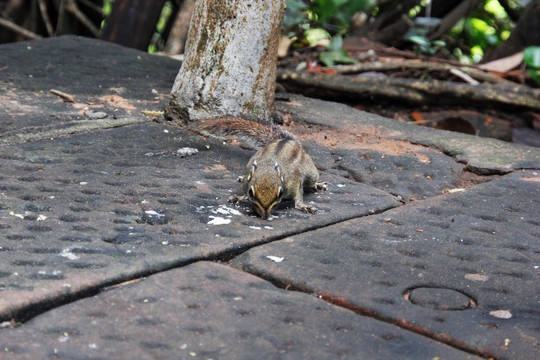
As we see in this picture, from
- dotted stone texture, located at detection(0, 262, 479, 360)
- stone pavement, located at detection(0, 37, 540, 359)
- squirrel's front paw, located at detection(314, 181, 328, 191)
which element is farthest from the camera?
squirrel's front paw, located at detection(314, 181, 328, 191)

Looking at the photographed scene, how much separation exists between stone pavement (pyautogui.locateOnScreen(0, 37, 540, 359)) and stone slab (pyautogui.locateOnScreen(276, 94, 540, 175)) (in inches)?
1.0

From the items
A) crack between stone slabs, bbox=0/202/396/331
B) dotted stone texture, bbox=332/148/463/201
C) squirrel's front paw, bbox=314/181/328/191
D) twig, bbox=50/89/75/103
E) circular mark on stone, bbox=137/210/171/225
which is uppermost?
twig, bbox=50/89/75/103

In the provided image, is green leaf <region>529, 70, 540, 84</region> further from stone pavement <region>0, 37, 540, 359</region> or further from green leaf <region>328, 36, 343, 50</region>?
stone pavement <region>0, 37, 540, 359</region>

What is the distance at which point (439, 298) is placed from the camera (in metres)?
2.44

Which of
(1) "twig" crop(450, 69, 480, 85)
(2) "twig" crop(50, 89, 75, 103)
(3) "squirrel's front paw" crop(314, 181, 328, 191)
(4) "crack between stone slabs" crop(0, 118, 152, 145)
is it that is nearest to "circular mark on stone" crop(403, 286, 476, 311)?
(3) "squirrel's front paw" crop(314, 181, 328, 191)

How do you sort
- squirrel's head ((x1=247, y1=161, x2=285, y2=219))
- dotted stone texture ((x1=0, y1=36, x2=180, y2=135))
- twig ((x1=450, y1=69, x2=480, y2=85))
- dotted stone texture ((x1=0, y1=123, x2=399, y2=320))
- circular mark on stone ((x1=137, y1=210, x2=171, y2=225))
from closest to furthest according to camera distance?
dotted stone texture ((x1=0, y1=123, x2=399, y2=320)) → circular mark on stone ((x1=137, y1=210, x2=171, y2=225)) → squirrel's head ((x1=247, y1=161, x2=285, y2=219)) → dotted stone texture ((x1=0, y1=36, x2=180, y2=135)) → twig ((x1=450, y1=69, x2=480, y2=85))

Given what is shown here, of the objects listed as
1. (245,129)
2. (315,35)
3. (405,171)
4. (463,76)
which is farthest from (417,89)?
(245,129)

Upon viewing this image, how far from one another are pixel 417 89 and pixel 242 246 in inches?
162

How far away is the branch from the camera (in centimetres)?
636

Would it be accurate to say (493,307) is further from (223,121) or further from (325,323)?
(223,121)

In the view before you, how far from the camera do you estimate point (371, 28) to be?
27.2 feet

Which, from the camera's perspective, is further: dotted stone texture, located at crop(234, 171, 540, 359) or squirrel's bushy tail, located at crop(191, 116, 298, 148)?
squirrel's bushy tail, located at crop(191, 116, 298, 148)

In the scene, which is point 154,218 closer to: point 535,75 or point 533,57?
point 533,57

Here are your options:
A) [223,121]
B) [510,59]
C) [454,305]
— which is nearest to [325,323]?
[454,305]
